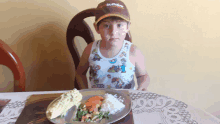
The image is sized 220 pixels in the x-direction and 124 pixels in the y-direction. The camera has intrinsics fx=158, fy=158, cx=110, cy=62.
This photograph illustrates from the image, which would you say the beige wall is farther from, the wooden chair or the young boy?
the young boy

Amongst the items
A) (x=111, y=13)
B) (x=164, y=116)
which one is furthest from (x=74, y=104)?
(x=111, y=13)

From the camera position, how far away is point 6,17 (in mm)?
1112

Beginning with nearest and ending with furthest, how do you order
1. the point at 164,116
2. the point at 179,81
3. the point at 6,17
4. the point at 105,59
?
the point at 164,116, the point at 105,59, the point at 6,17, the point at 179,81

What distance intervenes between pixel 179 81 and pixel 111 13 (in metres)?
0.83

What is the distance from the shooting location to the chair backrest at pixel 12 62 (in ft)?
2.58

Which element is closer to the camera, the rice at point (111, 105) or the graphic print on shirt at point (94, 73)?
the rice at point (111, 105)

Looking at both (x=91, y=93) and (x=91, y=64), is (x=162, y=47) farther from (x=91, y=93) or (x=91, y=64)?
(x=91, y=93)

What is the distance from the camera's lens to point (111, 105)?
22.3 inches

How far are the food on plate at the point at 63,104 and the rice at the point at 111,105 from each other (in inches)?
4.1

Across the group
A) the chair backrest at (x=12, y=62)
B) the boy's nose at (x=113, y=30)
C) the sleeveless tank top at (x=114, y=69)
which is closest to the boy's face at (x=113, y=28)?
the boy's nose at (x=113, y=30)

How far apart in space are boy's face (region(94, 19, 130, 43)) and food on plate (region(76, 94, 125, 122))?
315mm

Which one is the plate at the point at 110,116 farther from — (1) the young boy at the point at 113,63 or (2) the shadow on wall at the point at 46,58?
(2) the shadow on wall at the point at 46,58

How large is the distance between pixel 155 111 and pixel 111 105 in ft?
0.52

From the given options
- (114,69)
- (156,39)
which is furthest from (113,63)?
(156,39)
